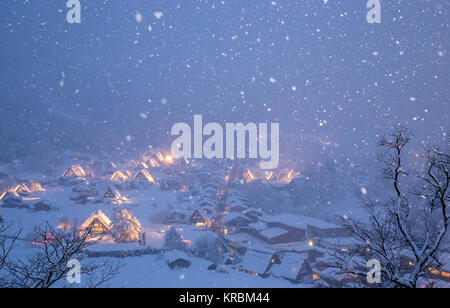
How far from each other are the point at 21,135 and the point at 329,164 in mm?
68659

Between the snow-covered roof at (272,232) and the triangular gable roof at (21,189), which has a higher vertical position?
the triangular gable roof at (21,189)

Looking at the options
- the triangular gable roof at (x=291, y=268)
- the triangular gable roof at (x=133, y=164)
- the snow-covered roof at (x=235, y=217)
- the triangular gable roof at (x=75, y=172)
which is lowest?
the triangular gable roof at (x=291, y=268)

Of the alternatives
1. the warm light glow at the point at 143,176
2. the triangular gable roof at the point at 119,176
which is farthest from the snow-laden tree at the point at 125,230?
the triangular gable roof at the point at 119,176

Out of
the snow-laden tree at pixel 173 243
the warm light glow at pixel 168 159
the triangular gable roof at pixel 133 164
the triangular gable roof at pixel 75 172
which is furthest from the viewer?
the warm light glow at pixel 168 159

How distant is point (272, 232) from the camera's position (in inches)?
942

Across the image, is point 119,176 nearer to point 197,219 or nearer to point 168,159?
point 168,159

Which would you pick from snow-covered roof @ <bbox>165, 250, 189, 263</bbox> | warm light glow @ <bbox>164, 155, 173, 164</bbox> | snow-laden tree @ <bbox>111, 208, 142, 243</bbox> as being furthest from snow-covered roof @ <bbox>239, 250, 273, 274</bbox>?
warm light glow @ <bbox>164, 155, 173, 164</bbox>

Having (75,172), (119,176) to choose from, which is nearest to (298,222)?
(119,176)

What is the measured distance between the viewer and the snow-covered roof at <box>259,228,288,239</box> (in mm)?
23172

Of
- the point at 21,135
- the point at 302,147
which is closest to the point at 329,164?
the point at 302,147

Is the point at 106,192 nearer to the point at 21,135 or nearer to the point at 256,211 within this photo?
the point at 256,211

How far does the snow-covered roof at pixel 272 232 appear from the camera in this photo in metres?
23.2

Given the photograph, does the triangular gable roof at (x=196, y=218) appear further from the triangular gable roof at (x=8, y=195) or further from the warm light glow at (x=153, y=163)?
the warm light glow at (x=153, y=163)

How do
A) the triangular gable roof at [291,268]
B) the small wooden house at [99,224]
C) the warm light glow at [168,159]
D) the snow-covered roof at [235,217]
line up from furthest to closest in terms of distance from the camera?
1. the warm light glow at [168,159]
2. the snow-covered roof at [235,217]
3. the small wooden house at [99,224]
4. the triangular gable roof at [291,268]
